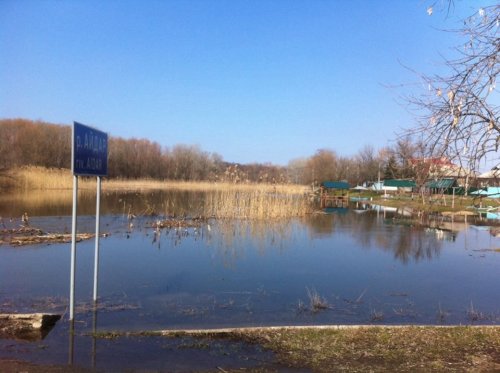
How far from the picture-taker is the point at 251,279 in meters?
9.39

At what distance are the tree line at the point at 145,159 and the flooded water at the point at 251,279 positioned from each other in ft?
97.4

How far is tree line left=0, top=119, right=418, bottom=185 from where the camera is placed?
5334 centimetres

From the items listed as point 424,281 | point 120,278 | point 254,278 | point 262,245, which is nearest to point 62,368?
point 120,278

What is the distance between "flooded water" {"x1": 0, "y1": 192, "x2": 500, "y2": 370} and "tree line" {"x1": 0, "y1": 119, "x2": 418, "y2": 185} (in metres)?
29.7

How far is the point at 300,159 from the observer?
91188mm

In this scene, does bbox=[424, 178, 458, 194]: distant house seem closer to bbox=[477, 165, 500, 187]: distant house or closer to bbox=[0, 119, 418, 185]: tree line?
bbox=[477, 165, 500, 187]: distant house

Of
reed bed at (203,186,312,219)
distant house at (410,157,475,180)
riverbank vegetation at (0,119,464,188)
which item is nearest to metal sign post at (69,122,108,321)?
distant house at (410,157,475,180)

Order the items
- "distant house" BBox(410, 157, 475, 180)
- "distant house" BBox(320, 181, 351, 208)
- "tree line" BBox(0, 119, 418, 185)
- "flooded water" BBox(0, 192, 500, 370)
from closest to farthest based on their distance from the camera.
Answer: "distant house" BBox(410, 157, 475, 180)
"flooded water" BBox(0, 192, 500, 370)
"distant house" BBox(320, 181, 351, 208)
"tree line" BBox(0, 119, 418, 185)

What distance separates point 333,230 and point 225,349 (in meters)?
14.0

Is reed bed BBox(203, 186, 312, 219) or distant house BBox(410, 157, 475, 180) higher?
distant house BBox(410, 157, 475, 180)

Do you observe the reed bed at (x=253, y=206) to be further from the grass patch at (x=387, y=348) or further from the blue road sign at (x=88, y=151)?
the grass patch at (x=387, y=348)

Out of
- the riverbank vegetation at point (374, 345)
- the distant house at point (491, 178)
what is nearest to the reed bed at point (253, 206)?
the riverbank vegetation at point (374, 345)

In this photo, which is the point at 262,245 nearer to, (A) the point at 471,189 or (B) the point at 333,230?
(B) the point at 333,230

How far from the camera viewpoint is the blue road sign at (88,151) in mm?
5504
